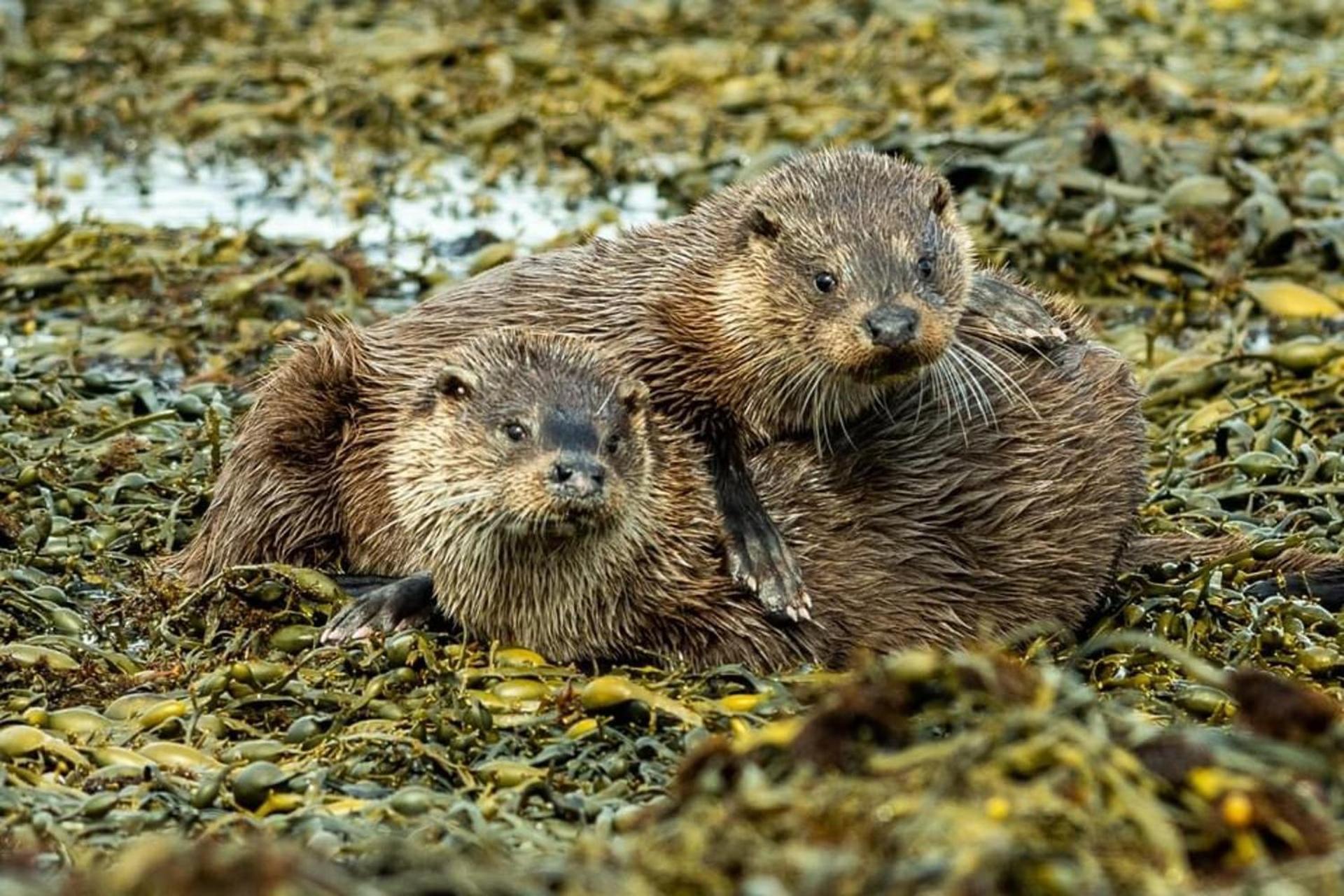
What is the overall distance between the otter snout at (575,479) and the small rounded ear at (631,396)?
0.89 feet

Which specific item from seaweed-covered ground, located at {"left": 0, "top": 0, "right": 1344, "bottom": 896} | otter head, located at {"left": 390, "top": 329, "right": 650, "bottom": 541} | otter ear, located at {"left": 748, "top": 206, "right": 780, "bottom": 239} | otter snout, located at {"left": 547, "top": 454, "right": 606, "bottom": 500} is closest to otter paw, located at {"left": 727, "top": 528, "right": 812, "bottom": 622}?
seaweed-covered ground, located at {"left": 0, "top": 0, "right": 1344, "bottom": 896}

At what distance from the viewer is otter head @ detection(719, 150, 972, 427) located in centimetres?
517

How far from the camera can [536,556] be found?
5.04 meters

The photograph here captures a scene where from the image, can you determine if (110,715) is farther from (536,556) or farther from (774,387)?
(774,387)

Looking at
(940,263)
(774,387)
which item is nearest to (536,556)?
(774,387)

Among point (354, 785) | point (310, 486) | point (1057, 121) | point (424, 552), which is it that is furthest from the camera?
point (1057, 121)

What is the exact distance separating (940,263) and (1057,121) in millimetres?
4569

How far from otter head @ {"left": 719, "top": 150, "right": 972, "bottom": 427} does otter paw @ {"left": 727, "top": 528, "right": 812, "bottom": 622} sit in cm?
35

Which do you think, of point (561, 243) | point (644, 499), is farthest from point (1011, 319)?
point (561, 243)

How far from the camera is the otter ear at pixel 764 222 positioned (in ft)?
18.0

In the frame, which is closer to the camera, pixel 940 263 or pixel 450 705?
pixel 450 705

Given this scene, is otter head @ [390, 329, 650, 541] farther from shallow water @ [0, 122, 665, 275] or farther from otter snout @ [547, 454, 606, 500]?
shallow water @ [0, 122, 665, 275]

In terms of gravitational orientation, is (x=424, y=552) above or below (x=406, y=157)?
above

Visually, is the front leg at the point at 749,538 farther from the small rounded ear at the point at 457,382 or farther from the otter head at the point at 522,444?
the small rounded ear at the point at 457,382
